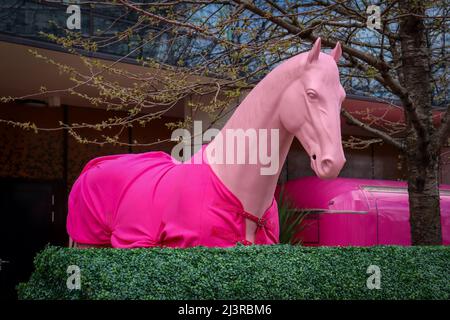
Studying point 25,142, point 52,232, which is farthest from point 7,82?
point 52,232

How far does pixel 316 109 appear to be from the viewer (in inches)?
146

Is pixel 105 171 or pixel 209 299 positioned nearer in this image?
pixel 209 299

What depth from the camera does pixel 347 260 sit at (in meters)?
4.45

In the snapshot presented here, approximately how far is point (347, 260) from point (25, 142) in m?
6.92

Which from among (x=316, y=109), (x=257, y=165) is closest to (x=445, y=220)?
(x=257, y=165)

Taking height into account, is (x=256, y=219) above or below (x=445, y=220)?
above

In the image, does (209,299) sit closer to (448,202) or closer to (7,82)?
(7,82)

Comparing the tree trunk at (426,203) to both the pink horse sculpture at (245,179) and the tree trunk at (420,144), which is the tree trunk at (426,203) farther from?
the pink horse sculpture at (245,179)

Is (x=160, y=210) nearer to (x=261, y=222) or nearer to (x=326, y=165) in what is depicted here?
(x=261, y=222)

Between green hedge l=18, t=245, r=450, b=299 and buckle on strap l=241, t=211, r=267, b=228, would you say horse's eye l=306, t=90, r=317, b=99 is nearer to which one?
buckle on strap l=241, t=211, r=267, b=228

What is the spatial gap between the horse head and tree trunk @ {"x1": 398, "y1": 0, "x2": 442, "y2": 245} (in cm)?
272

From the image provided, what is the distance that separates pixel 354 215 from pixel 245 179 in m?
5.64

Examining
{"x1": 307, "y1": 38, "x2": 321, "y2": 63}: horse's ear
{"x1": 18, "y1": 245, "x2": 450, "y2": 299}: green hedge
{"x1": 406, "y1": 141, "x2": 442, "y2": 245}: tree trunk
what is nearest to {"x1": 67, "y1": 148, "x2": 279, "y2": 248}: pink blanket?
{"x1": 18, "y1": 245, "x2": 450, "y2": 299}: green hedge

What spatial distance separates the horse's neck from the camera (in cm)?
392
